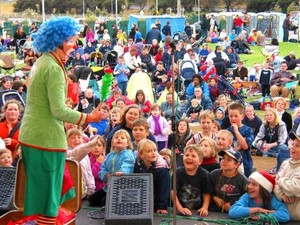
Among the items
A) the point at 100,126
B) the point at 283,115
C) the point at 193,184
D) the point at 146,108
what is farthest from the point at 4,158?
the point at 283,115

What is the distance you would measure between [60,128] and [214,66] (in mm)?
11586

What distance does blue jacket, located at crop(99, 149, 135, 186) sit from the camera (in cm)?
579

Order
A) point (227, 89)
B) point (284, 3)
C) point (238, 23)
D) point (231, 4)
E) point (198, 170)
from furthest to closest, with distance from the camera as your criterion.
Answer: point (231, 4)
point (284, 3)
point (238, 23)
point (227, 89)
point (198, 170)

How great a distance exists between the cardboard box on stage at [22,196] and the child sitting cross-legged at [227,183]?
140 cm

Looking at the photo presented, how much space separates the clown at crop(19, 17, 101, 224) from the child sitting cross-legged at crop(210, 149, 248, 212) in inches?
70.2

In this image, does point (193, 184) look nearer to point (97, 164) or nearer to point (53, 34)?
point (97, 164)

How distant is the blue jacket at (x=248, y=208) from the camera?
17.1 ft

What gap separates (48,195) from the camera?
4.34 meters

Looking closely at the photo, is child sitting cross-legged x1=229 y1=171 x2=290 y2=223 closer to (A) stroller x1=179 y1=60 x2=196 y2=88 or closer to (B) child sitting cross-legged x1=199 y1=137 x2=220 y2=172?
(B) child sitting cross-legged x1=199 y1=137 x2=220 y2=172

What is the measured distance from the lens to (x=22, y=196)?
4.83m

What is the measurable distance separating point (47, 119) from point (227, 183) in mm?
2106

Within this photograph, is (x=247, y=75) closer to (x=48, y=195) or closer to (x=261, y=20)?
(x=48, y=195)

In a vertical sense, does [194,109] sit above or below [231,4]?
below

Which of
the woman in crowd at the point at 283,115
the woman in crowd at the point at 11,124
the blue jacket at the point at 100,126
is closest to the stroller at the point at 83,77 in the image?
the blue jacket at the point at 100,126
